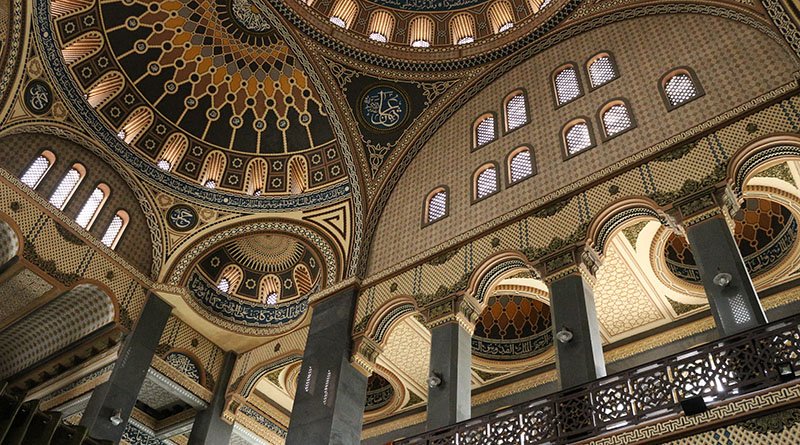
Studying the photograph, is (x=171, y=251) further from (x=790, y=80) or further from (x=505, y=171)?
(x=790, y=80)

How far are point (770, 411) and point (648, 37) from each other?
264 inches

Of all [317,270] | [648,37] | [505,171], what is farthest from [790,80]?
[317,270]

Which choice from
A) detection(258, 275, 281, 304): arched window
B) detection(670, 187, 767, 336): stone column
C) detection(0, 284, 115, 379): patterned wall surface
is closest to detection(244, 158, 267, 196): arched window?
detection(258, 275, 281, 304): arched window

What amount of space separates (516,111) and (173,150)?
7252mm

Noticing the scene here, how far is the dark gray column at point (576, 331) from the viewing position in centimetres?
717

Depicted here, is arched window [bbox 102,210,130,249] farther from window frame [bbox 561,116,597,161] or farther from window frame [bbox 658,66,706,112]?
window frame [bbox 658,66,706,112]

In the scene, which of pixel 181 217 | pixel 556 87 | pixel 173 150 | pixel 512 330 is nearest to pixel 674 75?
pixel 556 87

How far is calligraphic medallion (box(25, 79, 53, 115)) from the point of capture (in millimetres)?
11320

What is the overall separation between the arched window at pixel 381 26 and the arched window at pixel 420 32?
0.42 m

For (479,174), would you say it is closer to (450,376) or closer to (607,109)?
(607,109)

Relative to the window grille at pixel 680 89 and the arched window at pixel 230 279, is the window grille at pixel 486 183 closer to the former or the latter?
the window grille at pixel 680 89

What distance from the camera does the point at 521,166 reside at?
1036 cm

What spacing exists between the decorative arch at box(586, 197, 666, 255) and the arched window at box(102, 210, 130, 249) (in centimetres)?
906

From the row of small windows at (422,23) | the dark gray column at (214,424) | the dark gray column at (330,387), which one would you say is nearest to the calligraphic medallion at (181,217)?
the dark gray column at (214,424)
